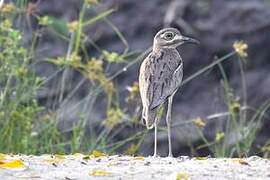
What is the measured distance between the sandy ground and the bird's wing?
2.42 feet

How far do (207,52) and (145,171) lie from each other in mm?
7788

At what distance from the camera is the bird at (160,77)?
951 centimetres

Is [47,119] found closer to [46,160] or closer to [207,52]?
[46,160]

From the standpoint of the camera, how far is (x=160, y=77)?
975cm

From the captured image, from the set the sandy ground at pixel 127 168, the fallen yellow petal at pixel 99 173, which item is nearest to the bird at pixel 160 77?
the sandy ground at pixel 127 168

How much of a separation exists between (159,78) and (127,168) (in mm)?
1513

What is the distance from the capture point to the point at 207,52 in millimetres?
15844

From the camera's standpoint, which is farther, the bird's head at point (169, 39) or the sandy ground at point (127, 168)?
the bird's head at point (169, 39)

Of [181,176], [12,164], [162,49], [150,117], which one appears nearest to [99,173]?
[181,176]

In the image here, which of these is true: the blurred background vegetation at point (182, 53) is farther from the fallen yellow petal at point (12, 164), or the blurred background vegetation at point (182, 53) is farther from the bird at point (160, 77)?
the fallen yellow petal at point (12, 164)

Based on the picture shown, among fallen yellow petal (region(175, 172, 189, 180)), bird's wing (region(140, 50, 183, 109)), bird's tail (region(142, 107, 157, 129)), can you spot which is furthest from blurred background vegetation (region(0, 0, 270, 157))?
fallen yellow petal (region(175, 172, 189, 180))

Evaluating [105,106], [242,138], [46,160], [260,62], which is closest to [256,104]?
[260,62]

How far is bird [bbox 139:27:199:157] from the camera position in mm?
9508

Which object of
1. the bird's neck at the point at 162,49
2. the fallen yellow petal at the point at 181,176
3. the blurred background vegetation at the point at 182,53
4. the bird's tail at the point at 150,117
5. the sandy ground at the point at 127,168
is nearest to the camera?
the fallen yellow petal at the point at 181,176
